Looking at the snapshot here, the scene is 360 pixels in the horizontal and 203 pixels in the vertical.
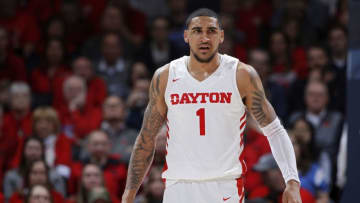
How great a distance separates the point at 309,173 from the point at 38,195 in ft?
9.56

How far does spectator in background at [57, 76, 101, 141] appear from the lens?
8.94 meters

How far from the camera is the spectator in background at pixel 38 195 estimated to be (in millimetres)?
7254

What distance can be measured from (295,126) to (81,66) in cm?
305

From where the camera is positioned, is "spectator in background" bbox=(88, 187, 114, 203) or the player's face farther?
"spectator in background" bbox=(88, 187, 114, 203)

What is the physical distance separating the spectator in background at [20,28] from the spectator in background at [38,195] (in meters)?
3.35

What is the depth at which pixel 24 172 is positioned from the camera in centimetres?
785

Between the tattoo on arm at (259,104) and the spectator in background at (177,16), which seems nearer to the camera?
the tattoo on arm at (259,104)

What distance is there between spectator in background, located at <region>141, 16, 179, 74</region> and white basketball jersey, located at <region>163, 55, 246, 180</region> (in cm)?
477

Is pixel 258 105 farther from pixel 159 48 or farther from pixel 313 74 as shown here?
pixel 159 48

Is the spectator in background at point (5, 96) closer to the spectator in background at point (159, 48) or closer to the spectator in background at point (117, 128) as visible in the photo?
the spectator in background at point (117, 128)

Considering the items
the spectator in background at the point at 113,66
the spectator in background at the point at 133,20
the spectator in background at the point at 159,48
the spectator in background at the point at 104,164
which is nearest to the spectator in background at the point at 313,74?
the spectator in background at the point at 159,48

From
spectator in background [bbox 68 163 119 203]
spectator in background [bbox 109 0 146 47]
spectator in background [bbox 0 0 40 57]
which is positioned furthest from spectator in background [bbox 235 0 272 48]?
spectator in background [bbox 68 163 119 203]

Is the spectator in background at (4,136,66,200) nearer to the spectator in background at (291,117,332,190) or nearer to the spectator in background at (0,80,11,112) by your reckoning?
the spectator in background at (0,80,11,112)

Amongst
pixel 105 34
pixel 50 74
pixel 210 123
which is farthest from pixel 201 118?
pixel 105 34
